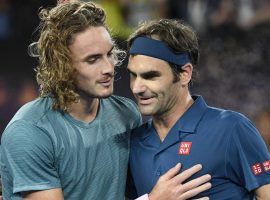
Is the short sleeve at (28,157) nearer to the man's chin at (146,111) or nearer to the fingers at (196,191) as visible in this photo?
the man's chin at (146,111)

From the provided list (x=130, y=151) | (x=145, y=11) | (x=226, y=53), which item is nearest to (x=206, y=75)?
(x=226, y=53)

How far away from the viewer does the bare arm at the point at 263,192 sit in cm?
301

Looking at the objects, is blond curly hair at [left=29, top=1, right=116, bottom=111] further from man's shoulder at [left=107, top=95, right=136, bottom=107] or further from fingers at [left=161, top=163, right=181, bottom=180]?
fingers at [left=161, top=163, right=181, bottom=180]

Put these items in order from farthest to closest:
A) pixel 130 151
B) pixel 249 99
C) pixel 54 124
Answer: pixel 249 99 → pixel 130 151 → pixel 54 124

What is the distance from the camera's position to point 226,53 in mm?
6410

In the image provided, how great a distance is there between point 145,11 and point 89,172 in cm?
343

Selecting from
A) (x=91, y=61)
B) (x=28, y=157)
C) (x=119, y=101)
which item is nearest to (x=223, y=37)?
(x=119, y=101)

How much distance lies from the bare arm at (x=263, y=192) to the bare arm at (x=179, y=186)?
0.72ft

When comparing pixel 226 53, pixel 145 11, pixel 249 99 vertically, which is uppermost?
pixel 145 11

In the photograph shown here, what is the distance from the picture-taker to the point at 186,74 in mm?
3215

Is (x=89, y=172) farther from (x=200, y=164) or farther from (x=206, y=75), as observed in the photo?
(x=206, y=75)

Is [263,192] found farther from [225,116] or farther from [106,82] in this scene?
[106,82]

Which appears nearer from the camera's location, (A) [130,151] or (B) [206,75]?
(A) [130,151]

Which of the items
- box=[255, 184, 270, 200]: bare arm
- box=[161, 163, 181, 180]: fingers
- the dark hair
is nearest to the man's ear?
the dark hair
